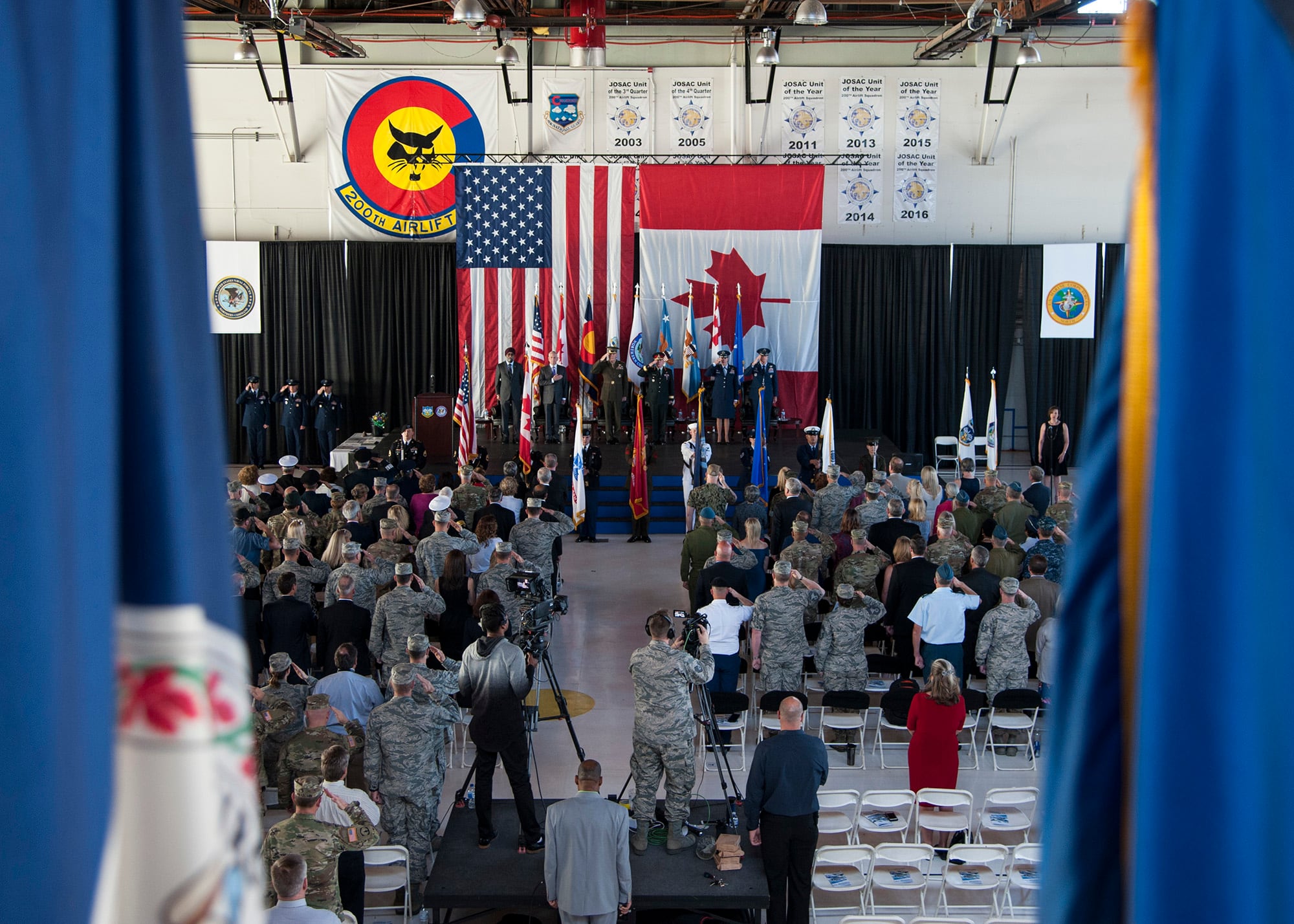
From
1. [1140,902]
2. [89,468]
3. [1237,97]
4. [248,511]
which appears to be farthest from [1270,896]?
[248,511]

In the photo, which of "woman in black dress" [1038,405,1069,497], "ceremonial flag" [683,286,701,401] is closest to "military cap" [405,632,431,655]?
"woman in black dress" [1038,405,1069,497]

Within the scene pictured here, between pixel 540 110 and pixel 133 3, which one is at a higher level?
pixel 540 110

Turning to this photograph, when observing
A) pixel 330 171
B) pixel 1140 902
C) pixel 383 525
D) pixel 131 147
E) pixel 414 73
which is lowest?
pixel 383 525

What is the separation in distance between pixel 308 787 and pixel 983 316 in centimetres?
1664

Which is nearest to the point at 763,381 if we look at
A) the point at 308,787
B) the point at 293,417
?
the point at 293,417

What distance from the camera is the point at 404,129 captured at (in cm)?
1817

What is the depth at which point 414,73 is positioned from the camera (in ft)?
59.4

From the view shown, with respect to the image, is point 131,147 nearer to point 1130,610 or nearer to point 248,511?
point 1130,610

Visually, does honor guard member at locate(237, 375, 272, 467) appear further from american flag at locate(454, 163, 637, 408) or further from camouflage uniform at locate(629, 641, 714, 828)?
camouflage uniform at locate(629, 641, 714, 828)

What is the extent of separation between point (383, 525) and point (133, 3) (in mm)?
8532

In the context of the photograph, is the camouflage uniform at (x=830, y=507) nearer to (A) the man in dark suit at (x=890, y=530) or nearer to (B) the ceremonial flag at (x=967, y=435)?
(A) the man in dark suit at (x=890, y=530)

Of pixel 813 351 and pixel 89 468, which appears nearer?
pixel 89 468

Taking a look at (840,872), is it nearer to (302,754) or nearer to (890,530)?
(302,754)

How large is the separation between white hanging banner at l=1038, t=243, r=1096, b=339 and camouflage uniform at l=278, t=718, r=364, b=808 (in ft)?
52.2
